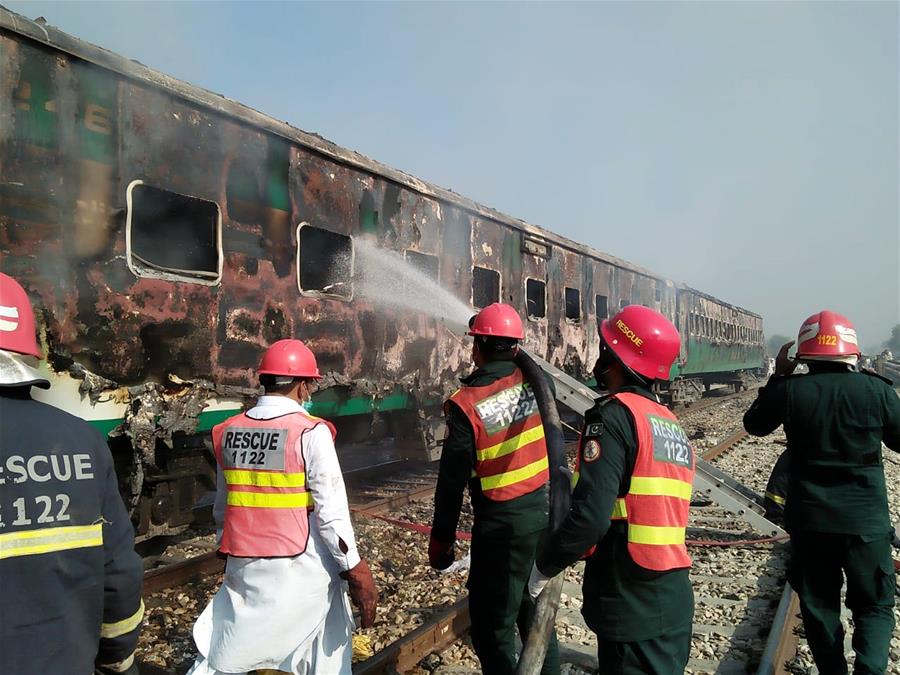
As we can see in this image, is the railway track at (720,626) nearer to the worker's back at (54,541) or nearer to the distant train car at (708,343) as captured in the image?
the worker's back at (54,541)

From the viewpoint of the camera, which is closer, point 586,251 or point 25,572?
point 25,572

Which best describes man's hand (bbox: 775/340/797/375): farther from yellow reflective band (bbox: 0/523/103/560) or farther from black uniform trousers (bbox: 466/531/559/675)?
yellow reflective band (bbox: 0/523/103/560)

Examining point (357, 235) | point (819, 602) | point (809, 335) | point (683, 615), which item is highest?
Answer: point (357, 235)

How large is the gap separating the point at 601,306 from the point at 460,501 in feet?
31.9

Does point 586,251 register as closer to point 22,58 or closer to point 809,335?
point 809,335

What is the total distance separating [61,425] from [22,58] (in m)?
3.26

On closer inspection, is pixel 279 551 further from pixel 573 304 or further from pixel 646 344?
pixel 573 304

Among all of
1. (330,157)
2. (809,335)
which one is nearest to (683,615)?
(809,335)

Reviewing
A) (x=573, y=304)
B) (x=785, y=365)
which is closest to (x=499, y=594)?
(x=785, y=365)

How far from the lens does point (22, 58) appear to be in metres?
3.79

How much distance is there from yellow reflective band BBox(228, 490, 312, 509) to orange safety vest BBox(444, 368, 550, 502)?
0.76m

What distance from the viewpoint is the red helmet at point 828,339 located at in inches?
123

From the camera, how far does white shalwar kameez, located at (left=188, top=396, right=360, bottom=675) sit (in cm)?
256

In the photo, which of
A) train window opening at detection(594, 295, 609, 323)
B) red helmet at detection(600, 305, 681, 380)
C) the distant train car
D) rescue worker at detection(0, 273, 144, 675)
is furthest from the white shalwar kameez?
the distant train car
